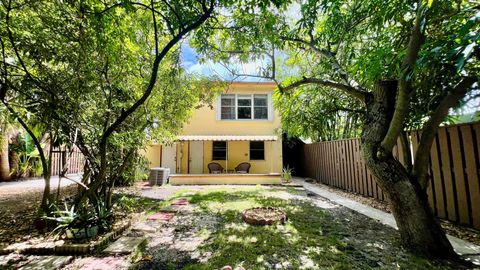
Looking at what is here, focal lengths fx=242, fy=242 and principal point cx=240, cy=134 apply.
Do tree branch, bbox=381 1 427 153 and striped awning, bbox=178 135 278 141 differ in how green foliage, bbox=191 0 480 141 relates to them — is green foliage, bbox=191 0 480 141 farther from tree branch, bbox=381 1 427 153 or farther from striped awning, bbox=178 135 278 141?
striped awning, bbox=178 135 278 141

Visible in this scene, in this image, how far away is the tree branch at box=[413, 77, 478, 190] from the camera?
14.0 feet

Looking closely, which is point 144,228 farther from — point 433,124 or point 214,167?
point 214,167

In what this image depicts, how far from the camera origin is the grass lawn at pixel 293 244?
430 cm

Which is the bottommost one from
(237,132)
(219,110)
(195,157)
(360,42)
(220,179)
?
(220,179)

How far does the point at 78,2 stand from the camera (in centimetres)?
482

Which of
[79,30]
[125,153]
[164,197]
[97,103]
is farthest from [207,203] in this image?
[79,30]

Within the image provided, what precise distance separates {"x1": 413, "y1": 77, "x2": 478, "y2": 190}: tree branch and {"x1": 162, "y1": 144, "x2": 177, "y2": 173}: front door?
16.2m

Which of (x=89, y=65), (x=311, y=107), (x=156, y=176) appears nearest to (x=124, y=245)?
(x=89, y=65)

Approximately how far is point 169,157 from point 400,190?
16.4 metres

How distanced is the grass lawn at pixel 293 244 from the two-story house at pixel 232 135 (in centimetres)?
1017

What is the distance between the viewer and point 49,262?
4.58 m

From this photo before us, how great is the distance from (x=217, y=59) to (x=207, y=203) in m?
5.43

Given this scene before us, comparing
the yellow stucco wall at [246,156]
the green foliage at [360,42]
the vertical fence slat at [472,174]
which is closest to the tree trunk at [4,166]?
the yellow stucco wall at [246,156]

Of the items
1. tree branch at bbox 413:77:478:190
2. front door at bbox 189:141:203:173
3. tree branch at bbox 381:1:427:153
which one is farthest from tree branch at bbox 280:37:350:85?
front door at bbox 189:141:203:173
